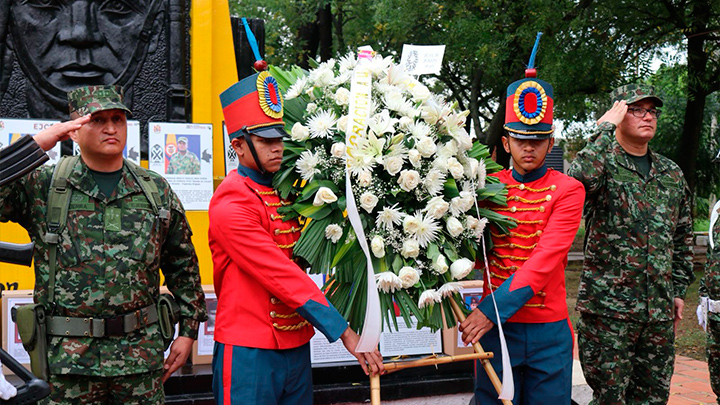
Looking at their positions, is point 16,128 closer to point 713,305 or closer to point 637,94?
point 637,94

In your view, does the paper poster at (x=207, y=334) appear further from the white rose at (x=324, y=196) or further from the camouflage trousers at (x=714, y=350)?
the camouflage trousers at (x=714, y=350)

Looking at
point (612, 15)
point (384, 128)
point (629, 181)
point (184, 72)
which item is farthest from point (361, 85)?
point (612, 15)

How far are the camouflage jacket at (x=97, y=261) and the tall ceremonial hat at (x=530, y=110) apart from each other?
1834 millimetres

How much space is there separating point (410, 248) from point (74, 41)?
3.51m

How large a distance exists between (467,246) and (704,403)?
11.6 feet

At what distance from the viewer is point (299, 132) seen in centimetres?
300

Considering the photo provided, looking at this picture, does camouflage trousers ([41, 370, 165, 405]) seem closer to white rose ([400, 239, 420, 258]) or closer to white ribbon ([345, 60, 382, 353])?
white ribbon ([345, 60, 382, 353])

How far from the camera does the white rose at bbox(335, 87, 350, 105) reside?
3.02 m

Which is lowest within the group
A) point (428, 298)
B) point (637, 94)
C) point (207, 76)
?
point (428, 298)

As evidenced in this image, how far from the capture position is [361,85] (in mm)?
3018

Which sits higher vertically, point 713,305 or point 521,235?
point 521,235

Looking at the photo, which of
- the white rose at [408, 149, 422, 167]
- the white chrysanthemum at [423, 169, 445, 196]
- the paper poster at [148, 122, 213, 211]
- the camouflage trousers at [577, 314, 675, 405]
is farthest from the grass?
the white rose at [408, 149, 422, 167]

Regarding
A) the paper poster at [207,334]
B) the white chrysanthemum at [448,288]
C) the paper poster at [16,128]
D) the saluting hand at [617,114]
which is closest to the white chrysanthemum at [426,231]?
the white chrysanthemum at [448,288]

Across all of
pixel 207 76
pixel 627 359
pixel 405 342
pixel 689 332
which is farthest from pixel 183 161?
pixel 689 332
